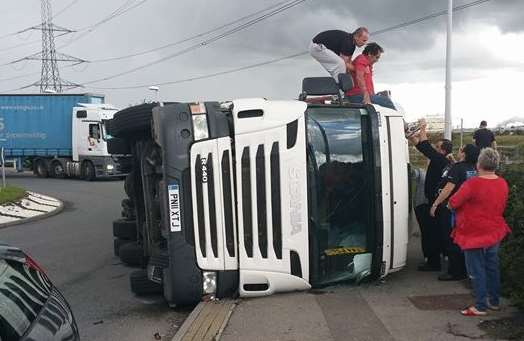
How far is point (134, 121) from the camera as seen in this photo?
21.8 ft

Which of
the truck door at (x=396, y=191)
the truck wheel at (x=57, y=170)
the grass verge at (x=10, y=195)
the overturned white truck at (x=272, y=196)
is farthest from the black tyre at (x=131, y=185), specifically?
the truck wheel at (x=57, y=170)

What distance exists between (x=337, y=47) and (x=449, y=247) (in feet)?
10.6

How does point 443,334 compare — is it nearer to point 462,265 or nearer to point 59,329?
point 462,265

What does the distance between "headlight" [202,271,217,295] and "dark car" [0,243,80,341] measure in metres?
2.53

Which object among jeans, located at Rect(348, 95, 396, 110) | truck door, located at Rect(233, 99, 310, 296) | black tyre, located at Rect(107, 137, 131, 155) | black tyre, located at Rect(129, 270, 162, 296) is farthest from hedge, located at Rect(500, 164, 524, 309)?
black tyre, located at Rect(107, 137, 131, 155)

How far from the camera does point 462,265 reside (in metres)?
6.88

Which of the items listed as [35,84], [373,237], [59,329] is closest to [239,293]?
[373,237]

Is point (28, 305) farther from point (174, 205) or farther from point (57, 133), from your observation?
point (57, 133)

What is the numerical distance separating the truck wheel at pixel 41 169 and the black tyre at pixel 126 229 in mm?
23894

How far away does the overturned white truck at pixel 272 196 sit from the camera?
5898 millimetres

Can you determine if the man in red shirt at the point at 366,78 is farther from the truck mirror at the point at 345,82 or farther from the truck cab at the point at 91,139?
the truck cab at the point at 91,139

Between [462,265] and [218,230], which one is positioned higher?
[218,230]

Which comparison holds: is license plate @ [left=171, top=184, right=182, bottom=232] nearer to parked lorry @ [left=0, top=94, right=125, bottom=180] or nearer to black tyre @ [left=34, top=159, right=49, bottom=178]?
parked lorry @ [left=0, top=94, right=125, bottom=180]

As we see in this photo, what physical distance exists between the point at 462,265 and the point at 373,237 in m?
1.31
